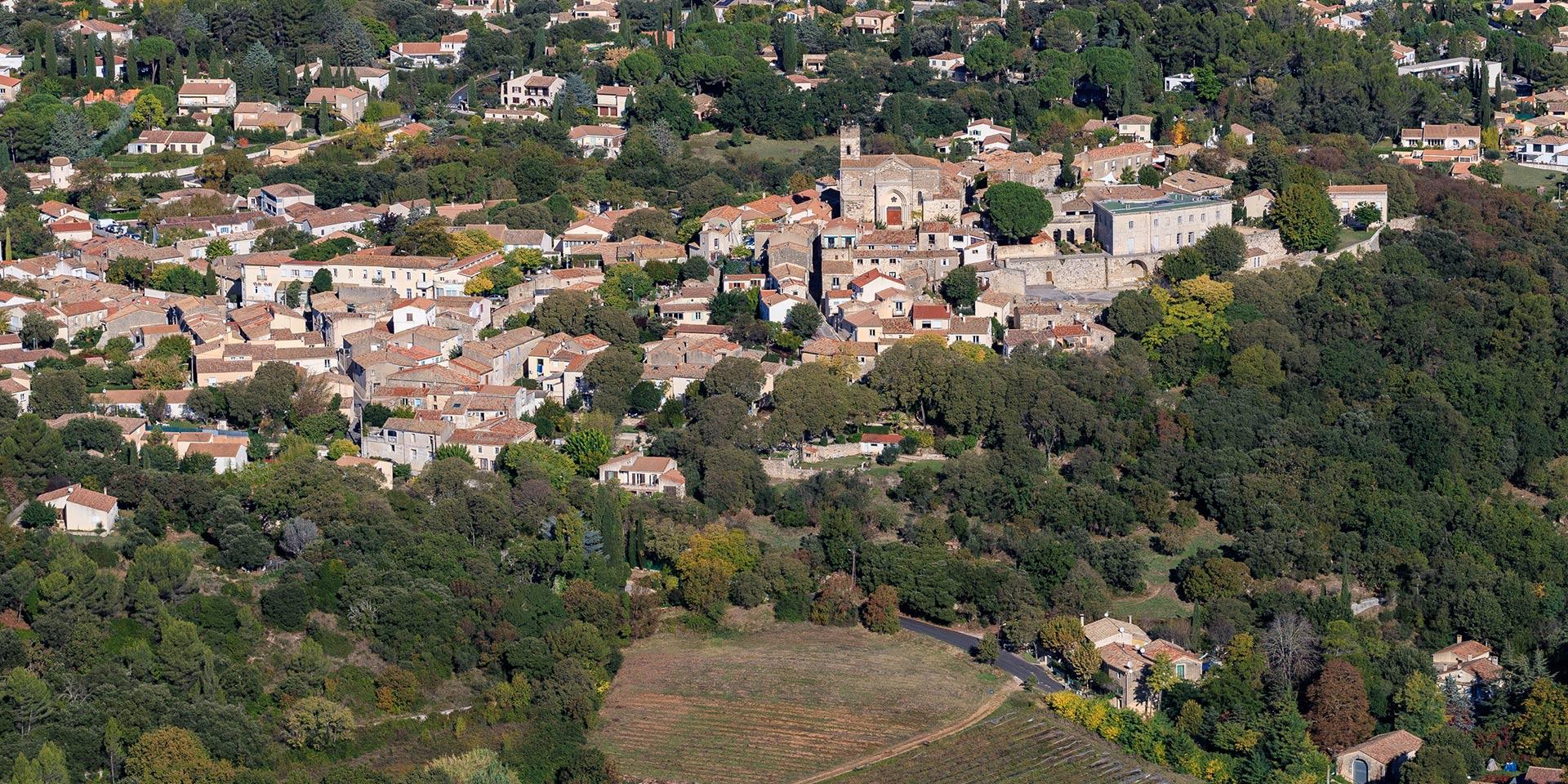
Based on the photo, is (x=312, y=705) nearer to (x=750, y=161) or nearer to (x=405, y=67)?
(x=750, y=161)

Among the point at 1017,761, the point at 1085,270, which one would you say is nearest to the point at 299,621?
the point at 1017,761

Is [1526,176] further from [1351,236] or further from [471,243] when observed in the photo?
[471,243]

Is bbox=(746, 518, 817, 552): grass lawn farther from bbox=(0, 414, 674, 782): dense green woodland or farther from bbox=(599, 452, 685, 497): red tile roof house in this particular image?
bbox=(0, 414, 674, 782): dense green woodland

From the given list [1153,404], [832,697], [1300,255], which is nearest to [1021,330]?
[1153,404]

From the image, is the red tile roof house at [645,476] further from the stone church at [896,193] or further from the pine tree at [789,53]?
the pine tree at [789,53]

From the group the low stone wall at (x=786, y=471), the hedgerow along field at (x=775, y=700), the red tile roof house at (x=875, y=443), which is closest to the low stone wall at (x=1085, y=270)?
the red tile roof house at (x=875, y=443)

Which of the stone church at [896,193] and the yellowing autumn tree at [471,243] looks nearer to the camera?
the yellowing autumn tree at [471,243]
